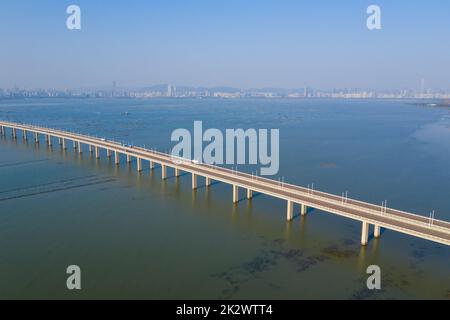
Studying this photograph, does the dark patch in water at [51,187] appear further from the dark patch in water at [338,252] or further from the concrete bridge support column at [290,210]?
the dark patch in water at [338,252]

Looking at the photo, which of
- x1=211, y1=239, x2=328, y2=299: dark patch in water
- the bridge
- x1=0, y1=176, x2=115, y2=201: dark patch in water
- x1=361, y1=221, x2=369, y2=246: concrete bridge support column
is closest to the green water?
x1=211, y1=239, x2=328, y2=299: dark patch in water

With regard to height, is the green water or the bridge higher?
the bridge

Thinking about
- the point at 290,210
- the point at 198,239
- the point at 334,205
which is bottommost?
the point at 198,239

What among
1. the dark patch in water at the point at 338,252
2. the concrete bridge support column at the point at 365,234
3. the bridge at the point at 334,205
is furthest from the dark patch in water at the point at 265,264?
the bridge at the point at 334,205

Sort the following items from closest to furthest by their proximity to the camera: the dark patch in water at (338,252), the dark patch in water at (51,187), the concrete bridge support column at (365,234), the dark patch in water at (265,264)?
1. the dark patch in water at (265,264)
2. the dark patch in water at (338,252)
3. the concrete bridge support column at (365,234)
4. the dark patch in water at (51,187)

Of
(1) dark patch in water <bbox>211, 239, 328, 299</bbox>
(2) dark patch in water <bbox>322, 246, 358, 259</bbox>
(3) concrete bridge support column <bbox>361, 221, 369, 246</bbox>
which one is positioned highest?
(3) concrete bridge support column <bbox>361, 221, 369, 246</bbox>

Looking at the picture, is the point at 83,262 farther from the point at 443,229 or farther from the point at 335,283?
the point at 443,229

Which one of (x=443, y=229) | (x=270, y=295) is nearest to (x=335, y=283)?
(x=270, y=295)

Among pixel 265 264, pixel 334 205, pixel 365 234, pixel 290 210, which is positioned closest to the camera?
pixel 265 264

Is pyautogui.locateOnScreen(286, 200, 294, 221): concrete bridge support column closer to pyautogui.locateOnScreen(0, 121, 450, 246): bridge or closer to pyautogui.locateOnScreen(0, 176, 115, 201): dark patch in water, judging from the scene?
pyautogui.locateOnScreen(0, 121, 450, 246): bridge

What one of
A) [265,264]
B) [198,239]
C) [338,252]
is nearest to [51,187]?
[198,239]

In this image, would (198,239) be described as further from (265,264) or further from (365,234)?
(365,234)
